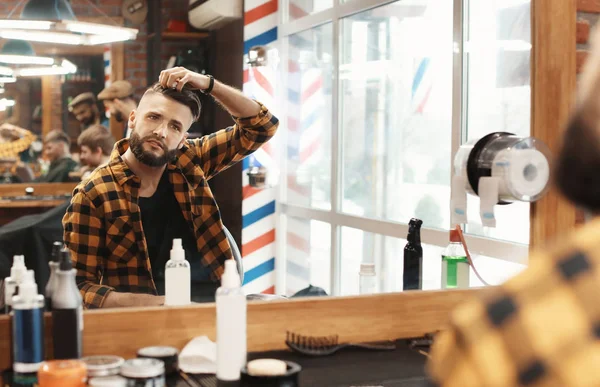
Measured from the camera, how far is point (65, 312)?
1.71 meters

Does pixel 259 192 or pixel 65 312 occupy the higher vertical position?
pixel 259 192

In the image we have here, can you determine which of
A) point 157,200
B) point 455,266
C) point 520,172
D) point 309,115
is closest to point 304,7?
point 309,115

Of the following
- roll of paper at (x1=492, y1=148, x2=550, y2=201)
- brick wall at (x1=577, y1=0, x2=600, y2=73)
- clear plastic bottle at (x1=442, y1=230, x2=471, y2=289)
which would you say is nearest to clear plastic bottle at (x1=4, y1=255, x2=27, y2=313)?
clear plastic bottle at (x1=442, y1=230, x2=471, y2=289)

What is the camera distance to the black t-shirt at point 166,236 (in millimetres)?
1938

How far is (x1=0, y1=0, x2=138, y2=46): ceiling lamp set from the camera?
1.76 m

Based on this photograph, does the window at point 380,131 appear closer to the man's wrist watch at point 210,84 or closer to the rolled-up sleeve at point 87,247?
the man's wrist watch at point 210,84

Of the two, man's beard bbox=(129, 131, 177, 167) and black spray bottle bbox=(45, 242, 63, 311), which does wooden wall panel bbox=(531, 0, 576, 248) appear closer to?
man's beard bbox=(129, 131, 177, 167)

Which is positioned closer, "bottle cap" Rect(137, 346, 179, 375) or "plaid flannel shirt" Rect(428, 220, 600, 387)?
"plaid flannel shirt" Rect(428, 220, 600, 387)

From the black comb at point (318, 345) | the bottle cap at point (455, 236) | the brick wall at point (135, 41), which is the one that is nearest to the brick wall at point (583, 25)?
the bottle cap at point (455, 236)

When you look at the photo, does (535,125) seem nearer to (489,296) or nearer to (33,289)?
(33,289)

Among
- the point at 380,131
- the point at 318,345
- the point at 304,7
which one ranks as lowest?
the point at 318,345

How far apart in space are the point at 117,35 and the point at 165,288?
0.63 m

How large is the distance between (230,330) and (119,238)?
44cm

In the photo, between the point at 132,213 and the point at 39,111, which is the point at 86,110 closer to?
the point at 39,111
